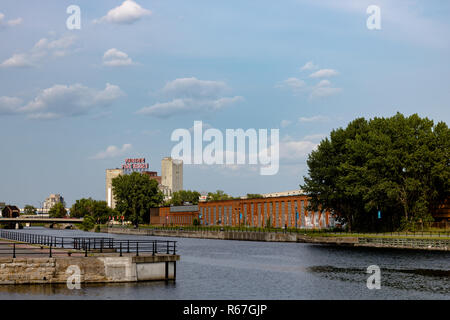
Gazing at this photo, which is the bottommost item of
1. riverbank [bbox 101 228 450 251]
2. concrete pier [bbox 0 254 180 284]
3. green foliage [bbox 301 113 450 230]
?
riverbank [bbox 101 228 450 251]

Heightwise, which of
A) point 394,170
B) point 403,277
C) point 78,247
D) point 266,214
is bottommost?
point 403,277

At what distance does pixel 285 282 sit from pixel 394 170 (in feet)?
193

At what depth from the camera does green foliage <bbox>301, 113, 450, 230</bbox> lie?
100 m

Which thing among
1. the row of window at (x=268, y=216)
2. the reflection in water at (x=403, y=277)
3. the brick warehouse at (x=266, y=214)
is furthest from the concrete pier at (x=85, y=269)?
the row of window at (x=268, y=216)

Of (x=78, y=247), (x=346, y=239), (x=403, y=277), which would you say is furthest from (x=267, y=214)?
(x=403, y=277)

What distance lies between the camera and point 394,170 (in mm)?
101625

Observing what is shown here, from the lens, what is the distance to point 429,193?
104250 millimetres

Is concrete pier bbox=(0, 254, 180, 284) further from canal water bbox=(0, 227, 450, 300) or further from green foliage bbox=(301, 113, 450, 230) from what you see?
green foliage bbox=(301, 113, 450, 230)

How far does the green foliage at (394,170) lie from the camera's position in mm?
100188

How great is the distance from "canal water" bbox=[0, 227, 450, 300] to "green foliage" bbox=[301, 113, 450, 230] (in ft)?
95.4

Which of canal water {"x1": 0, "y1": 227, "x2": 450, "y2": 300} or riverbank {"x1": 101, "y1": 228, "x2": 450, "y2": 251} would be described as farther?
riverbank {"x1": 101, "y1": 228, "x2": 450, "y2": 251}

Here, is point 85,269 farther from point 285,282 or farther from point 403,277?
point 403,277

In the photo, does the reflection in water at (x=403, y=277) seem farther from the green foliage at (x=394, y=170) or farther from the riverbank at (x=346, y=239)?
the green foliage at (x=394, y=170)

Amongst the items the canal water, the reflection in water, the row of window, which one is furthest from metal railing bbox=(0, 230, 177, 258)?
the row of window
